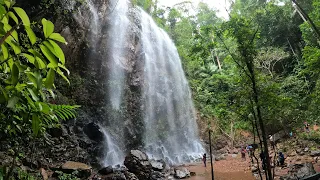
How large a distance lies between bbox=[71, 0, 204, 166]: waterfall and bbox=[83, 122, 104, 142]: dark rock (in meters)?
0.51

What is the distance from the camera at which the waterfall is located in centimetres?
1461

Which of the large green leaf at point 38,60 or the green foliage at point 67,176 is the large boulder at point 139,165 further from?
the large green leaf at point 38,60

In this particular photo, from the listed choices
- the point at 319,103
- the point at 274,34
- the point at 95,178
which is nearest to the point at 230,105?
the point at 319,103

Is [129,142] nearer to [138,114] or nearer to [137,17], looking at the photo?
[138,114]

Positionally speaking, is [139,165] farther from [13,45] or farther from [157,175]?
[13,45]

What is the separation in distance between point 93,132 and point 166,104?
7376 mm

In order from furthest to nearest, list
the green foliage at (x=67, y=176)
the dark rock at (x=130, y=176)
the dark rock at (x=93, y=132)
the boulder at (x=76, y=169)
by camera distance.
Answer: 1. the dark rock at (x=93, y=132)
2. the dark rock at (x=130, y=176)
3. the boulder at (x=76, y=169)
4. the green foliage at (x=67, y=176)

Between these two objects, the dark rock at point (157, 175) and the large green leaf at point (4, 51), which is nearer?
the large green leaf at point (4, 51)

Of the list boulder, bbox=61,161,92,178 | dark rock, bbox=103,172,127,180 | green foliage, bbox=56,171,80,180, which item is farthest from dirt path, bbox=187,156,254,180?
green foliage, bbox=56,171,80,180

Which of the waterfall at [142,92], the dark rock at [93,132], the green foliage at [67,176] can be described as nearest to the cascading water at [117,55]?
the waterfall at [142,92]

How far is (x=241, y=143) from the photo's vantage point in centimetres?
1959

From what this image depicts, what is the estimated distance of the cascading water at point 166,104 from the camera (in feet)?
53.9

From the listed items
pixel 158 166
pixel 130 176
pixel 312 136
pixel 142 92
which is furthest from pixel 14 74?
pixel 312 136

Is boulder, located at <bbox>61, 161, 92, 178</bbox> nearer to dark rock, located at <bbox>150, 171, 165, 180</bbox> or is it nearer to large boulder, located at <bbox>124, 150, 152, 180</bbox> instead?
large boulder, located at <bbox>124, 150, 152, 180</bbox>
